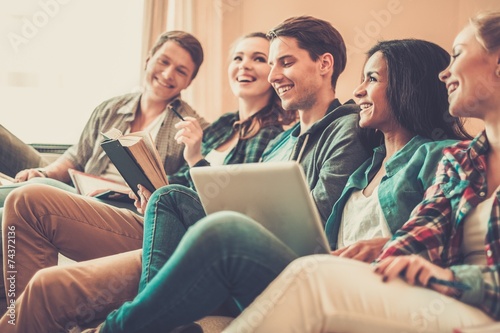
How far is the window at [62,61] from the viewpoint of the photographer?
9.93 ft

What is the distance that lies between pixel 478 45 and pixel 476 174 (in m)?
0.26

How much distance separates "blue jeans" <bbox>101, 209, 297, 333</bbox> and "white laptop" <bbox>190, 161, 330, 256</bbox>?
7 centimetres

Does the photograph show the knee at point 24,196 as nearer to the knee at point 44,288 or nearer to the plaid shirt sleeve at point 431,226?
the knee at point 44,288

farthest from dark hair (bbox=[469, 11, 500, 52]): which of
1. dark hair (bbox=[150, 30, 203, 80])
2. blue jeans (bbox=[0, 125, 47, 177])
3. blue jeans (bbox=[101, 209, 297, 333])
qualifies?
blue jeans (bbox=[0, 125, 47, 177])

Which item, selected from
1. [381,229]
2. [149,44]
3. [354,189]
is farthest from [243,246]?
[149,44]

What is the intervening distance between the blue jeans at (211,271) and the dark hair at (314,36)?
0.91 meters

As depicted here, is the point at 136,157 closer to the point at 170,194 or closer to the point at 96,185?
the point at 170,194

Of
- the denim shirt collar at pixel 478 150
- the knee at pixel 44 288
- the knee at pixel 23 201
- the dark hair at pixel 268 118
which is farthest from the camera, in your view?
the dark hair at pixel 268 118

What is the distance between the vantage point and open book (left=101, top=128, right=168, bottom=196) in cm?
169

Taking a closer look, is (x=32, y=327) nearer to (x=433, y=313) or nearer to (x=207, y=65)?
(x=433, y=313)

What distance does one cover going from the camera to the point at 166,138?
2.31 meters

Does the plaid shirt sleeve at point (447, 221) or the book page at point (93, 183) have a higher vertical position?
the plaid shirt sleeve at point (447, 221)

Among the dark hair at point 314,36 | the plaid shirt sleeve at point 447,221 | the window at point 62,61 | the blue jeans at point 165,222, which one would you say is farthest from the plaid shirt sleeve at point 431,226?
the window at point 62,61

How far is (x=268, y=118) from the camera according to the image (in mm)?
2158
